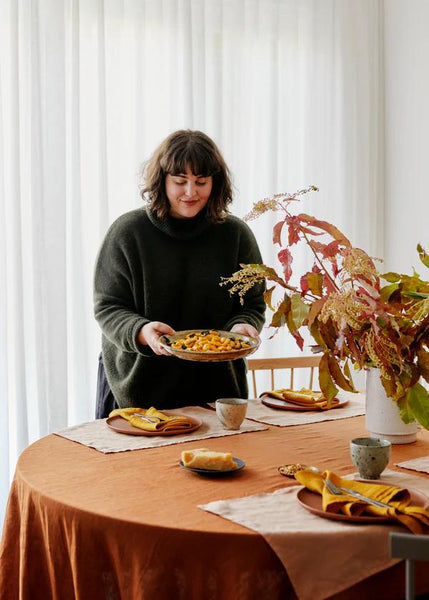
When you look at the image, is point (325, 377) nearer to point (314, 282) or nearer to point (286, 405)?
point (314, 282)

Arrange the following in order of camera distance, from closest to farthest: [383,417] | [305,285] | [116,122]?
1. [305,285]
2. [383,417]
3. [116,122]

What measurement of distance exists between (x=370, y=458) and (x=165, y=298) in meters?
1.06

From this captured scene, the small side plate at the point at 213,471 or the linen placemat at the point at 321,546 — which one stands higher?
the small side plate at the point at 213,471

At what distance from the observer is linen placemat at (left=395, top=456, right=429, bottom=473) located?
1.72 m

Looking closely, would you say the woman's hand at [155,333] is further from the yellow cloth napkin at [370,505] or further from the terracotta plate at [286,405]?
the yellow cloth napkin at [370,505]

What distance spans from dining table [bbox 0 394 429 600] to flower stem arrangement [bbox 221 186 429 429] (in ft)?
0.71

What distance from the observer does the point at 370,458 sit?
1.62 m

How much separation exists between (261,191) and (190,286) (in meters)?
1.54

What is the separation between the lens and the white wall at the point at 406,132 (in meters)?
3.97

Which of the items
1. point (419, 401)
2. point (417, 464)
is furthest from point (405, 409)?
point (417, 464)

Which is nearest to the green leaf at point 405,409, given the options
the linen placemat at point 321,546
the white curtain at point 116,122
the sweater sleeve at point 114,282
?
the linen placemat at point 321,546

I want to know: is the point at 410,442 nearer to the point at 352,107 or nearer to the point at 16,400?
the point at 16,400

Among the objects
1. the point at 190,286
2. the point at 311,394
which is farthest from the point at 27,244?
the point at 311,394

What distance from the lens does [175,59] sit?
3678 mm
